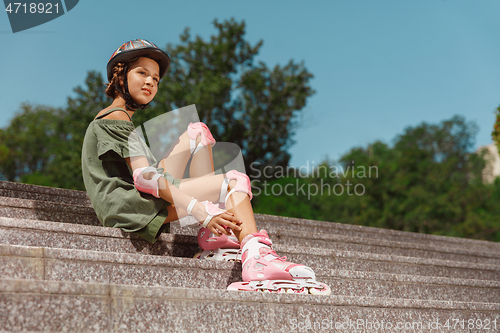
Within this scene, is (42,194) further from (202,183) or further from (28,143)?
(28,143)

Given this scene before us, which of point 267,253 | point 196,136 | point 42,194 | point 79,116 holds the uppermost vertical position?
point 79,116

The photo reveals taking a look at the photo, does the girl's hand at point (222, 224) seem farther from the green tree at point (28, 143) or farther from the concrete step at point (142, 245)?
the green tree at point (28, 143)

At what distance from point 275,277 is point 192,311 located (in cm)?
62

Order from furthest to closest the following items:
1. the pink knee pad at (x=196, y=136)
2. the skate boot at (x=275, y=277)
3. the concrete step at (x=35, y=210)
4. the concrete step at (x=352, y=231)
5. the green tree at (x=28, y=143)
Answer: the green tree at (x=28, y=143) → the concrete step at (x=352, y=231) → the concrete step at (x=35, y=210) → the pink knee pad at (x=196, y=136) → the skate boot at (x=275, y=277)

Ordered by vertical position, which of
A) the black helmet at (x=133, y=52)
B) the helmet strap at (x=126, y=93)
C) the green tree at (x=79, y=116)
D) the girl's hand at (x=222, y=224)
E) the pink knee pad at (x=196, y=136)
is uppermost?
the green tree at (x=79, y=116)

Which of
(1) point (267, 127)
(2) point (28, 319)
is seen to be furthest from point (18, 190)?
(1) point (267, 127)

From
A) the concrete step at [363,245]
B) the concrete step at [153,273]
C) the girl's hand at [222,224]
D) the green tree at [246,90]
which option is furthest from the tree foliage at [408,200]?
the girl's hand at [222,224]

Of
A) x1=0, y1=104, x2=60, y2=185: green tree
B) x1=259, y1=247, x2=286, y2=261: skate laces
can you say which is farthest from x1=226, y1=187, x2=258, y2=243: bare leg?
x1=0, y1=104, x2=60, y2=185: green tree

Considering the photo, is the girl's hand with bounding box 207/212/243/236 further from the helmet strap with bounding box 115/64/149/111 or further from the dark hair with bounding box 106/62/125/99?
the dark hair with bounding box 106/62/125/99

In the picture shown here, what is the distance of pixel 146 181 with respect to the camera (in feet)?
8.82

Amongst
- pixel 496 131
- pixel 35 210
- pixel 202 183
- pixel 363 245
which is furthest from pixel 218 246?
pixel 496 131

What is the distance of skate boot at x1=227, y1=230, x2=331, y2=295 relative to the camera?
2309 millimetres

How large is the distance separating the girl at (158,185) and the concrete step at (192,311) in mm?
217

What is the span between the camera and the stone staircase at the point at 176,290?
5.35ft
